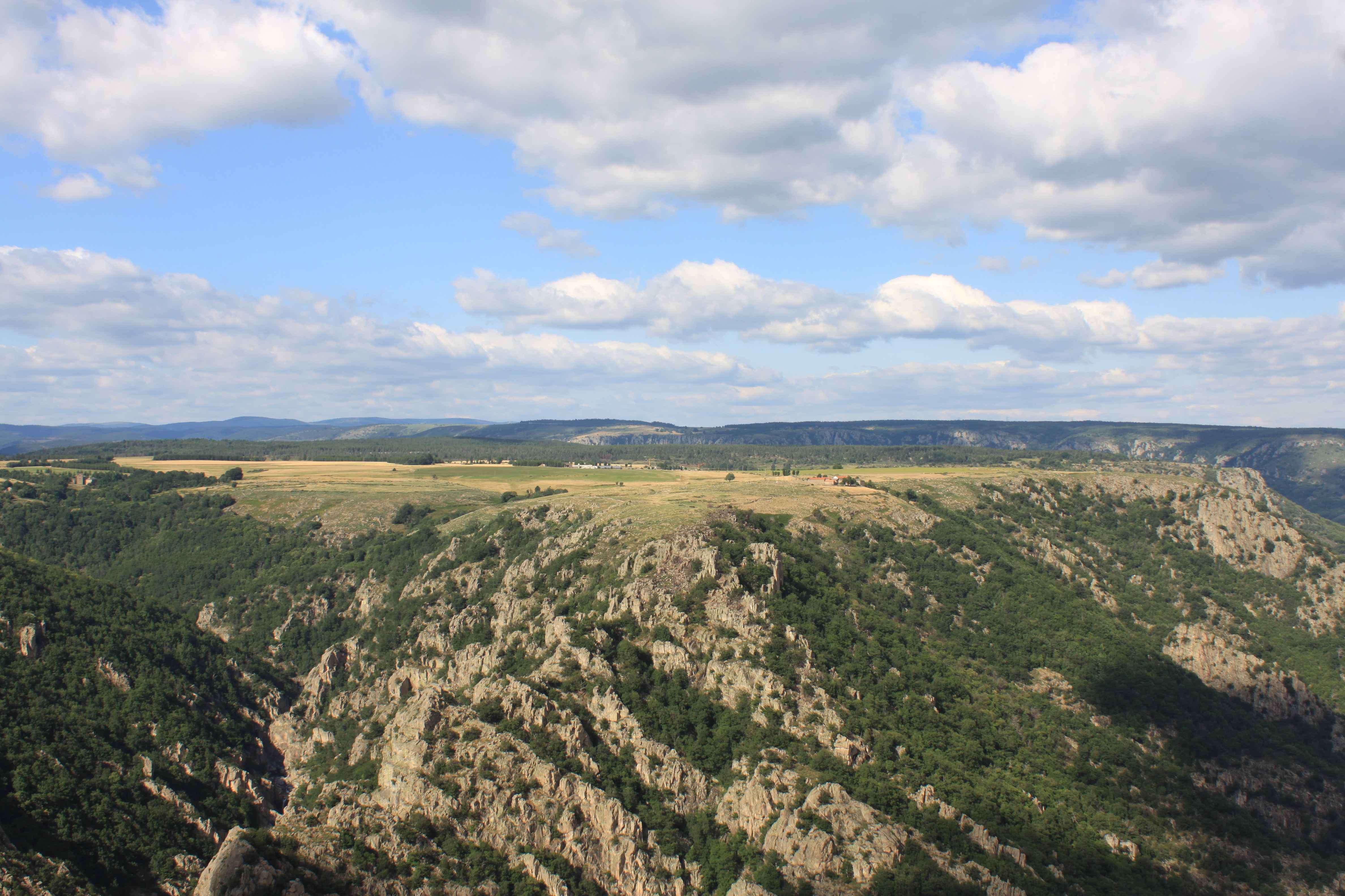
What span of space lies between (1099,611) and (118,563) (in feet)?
726

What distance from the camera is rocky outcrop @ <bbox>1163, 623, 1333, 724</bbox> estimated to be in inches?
5281

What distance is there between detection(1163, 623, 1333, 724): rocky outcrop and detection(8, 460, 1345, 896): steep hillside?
0.56 meters

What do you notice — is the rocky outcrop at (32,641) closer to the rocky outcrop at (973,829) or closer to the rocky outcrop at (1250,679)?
the rocky outcrop at (973,829)

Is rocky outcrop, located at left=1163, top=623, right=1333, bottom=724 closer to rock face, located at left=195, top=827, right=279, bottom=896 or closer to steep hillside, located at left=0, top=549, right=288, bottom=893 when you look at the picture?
rock face, located at left=195, top=827, right=279, bottom=896

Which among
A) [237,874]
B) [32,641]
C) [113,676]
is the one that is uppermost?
[32,641]

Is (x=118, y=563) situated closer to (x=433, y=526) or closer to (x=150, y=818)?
(x=433, y=526)

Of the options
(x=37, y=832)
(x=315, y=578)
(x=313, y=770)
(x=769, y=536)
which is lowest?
(x=313, y=770)

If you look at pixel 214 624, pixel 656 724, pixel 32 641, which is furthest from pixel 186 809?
pixel 214 624

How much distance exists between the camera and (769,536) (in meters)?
135

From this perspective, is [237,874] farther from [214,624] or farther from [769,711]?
[214,624]

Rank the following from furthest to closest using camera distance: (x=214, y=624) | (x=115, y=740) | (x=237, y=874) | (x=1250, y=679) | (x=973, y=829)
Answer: (x=214, y=624) < (x=1250, y=679) < (x=115, y=740) < (x=973, y=829) < (x=237, y=874)

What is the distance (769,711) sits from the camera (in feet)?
316

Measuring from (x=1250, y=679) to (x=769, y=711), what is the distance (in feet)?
333

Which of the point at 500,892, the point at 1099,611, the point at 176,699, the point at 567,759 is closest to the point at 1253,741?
the point at 1099,611
